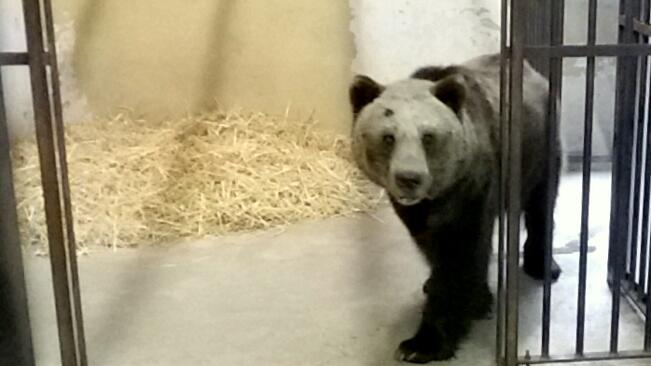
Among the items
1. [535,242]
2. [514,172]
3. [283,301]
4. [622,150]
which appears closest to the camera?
[514,172]

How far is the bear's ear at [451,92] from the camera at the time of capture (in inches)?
129

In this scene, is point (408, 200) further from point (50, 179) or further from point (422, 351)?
point (50, 179)

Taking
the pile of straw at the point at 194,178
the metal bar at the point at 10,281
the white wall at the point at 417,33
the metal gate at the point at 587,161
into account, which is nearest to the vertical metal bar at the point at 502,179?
the metal gate at the point at 587,161

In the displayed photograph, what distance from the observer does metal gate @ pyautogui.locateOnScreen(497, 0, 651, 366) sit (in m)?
3.06

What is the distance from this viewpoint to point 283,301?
403cm

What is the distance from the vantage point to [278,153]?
5.84 meters

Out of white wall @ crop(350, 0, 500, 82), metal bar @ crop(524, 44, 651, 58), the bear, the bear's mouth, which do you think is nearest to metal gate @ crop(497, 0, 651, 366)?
metal bar @ crop(524, 44, 651, 58)

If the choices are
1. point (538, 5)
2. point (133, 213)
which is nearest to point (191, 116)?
point (133, 213)

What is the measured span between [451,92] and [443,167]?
10.2 inches

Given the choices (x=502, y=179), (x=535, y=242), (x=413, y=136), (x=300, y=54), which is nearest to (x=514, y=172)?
(x=502, y=179)

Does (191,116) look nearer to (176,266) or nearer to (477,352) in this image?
(176,266)

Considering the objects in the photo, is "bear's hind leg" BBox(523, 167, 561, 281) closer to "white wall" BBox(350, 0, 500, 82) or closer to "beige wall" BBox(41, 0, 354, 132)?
"white wall" BBox(350, 0, 500, 82)

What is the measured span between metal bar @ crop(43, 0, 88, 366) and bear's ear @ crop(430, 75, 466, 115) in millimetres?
1244

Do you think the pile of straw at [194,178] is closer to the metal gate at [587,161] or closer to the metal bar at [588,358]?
the metal gate at [587,161]
